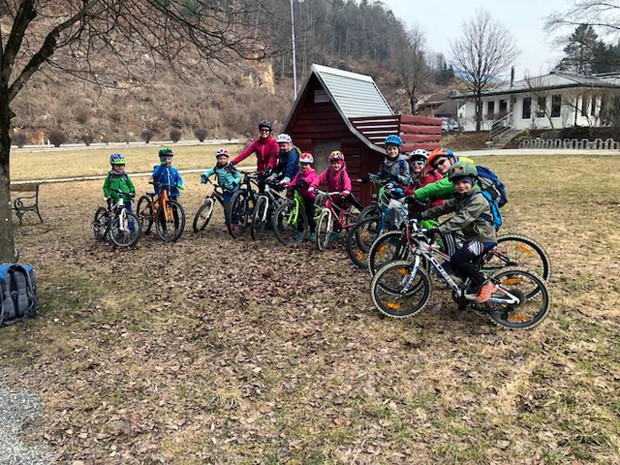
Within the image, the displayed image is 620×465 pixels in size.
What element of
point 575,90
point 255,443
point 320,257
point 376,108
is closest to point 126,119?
point 575,90

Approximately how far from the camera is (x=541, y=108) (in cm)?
4091

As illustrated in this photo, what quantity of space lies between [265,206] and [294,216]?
0.58 m

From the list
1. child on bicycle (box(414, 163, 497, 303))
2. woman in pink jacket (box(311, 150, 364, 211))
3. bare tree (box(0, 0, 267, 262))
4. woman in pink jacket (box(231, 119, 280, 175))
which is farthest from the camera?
woman in pink jacket (box(231, 119, 280, 175))

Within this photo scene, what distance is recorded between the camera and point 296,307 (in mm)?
5797

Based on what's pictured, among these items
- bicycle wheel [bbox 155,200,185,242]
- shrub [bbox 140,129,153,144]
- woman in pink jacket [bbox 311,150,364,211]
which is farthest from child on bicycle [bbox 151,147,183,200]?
shrub [bbox 140,129,153,144]

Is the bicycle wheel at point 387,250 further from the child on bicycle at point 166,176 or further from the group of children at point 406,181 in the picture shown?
the child on bicycle at point 166,176

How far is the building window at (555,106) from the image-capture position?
4069cm

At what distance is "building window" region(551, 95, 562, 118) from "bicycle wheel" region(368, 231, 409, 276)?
135 feet

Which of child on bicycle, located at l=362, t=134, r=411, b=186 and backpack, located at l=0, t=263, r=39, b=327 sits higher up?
child on bicycle, located at l=362, t=134, r=411, b=186

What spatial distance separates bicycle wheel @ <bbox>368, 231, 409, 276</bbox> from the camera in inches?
230

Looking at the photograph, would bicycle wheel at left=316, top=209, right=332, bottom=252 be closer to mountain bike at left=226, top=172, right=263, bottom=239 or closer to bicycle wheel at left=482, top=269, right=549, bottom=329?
mountain bike at left=226, top=172, right=263, bottom=239

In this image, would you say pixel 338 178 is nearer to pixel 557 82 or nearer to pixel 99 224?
pixel 99 224

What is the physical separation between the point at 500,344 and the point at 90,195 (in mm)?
14378

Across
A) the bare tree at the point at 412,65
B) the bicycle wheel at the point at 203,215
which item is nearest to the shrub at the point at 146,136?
the bare tree at the point at 412,65
